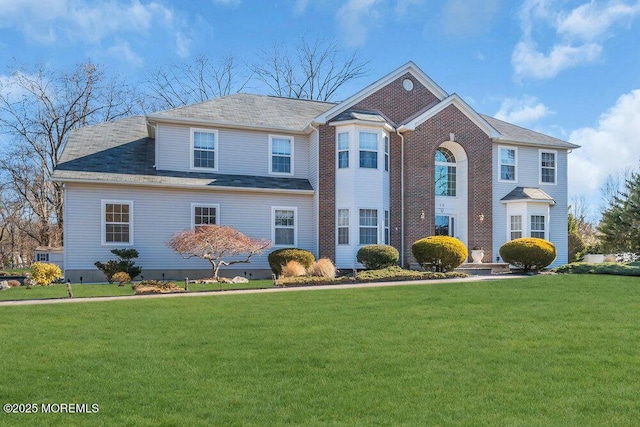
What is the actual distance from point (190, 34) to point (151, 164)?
731 cm

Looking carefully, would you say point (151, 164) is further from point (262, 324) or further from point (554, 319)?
point (554, 319)

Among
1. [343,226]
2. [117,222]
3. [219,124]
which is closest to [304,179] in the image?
[343,226]

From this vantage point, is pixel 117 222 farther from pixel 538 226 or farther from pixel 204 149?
pixel 538 226

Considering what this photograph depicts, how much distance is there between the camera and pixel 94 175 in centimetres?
1836

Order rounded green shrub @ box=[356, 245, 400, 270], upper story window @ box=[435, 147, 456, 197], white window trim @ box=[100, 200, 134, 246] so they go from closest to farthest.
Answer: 1. white window trim @ box=[100, 200, 134, 246]
2. rounded green shrub @ box=[356, 245, 400, 270]
3. upper story window @ box=[435, 147, 456, 197]

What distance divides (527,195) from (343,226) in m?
9.16

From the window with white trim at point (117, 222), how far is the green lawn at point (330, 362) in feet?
26.8

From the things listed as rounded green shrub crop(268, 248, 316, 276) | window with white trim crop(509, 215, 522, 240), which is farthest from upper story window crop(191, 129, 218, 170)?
window with white trim crop(509, 215, 522, 240)

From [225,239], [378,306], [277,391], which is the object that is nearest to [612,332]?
[378,306]

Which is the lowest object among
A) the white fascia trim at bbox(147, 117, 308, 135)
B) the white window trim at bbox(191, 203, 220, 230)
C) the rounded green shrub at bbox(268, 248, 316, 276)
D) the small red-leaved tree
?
the rounded green shrub at bbox(268, 248, 316, 276)

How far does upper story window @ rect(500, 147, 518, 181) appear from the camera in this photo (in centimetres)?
2388

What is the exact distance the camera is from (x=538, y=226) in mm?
23234

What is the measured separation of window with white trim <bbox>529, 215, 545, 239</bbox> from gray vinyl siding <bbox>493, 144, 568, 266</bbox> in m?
1.20

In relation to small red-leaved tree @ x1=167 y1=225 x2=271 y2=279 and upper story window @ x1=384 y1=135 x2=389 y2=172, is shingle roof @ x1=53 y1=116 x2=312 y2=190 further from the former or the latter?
upper story window @ x1=384 y1=135 x2=389 y2=172
